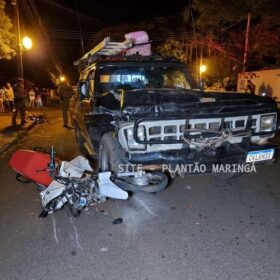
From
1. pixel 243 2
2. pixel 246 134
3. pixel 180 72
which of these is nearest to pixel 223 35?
pixel 243 2

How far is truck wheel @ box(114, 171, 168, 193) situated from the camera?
3740 millimetres

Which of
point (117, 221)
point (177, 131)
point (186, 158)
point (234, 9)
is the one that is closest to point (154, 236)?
point (117, 221)

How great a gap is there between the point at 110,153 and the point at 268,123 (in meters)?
2.31

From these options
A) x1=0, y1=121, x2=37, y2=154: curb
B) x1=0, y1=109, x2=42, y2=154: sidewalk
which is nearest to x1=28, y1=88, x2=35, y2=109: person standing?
x1=0, y1=109, x2=42, y2=154: sidewalk

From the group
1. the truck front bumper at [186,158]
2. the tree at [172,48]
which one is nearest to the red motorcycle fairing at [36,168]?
the truck front bumper at [186,158]

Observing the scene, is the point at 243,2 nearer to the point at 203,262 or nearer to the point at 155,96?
the point at 155,96

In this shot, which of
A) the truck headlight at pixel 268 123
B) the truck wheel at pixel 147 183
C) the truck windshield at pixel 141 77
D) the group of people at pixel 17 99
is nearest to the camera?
the truck wheel at pixel 147 183

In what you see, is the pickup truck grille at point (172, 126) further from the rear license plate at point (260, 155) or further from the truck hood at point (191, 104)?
the rear license plate at point (260, 155)

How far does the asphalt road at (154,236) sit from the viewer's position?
8.46ft

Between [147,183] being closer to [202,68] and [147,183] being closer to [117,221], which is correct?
[117,221]

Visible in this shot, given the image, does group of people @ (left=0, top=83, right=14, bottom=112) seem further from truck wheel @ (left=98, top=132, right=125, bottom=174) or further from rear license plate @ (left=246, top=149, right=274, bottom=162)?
rear license plate @ (left=246, top=149, right=274, bottom=162)

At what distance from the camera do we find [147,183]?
3.83m

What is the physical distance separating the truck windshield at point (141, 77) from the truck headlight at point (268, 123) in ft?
6.09

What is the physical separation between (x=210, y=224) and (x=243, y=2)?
12146mm
